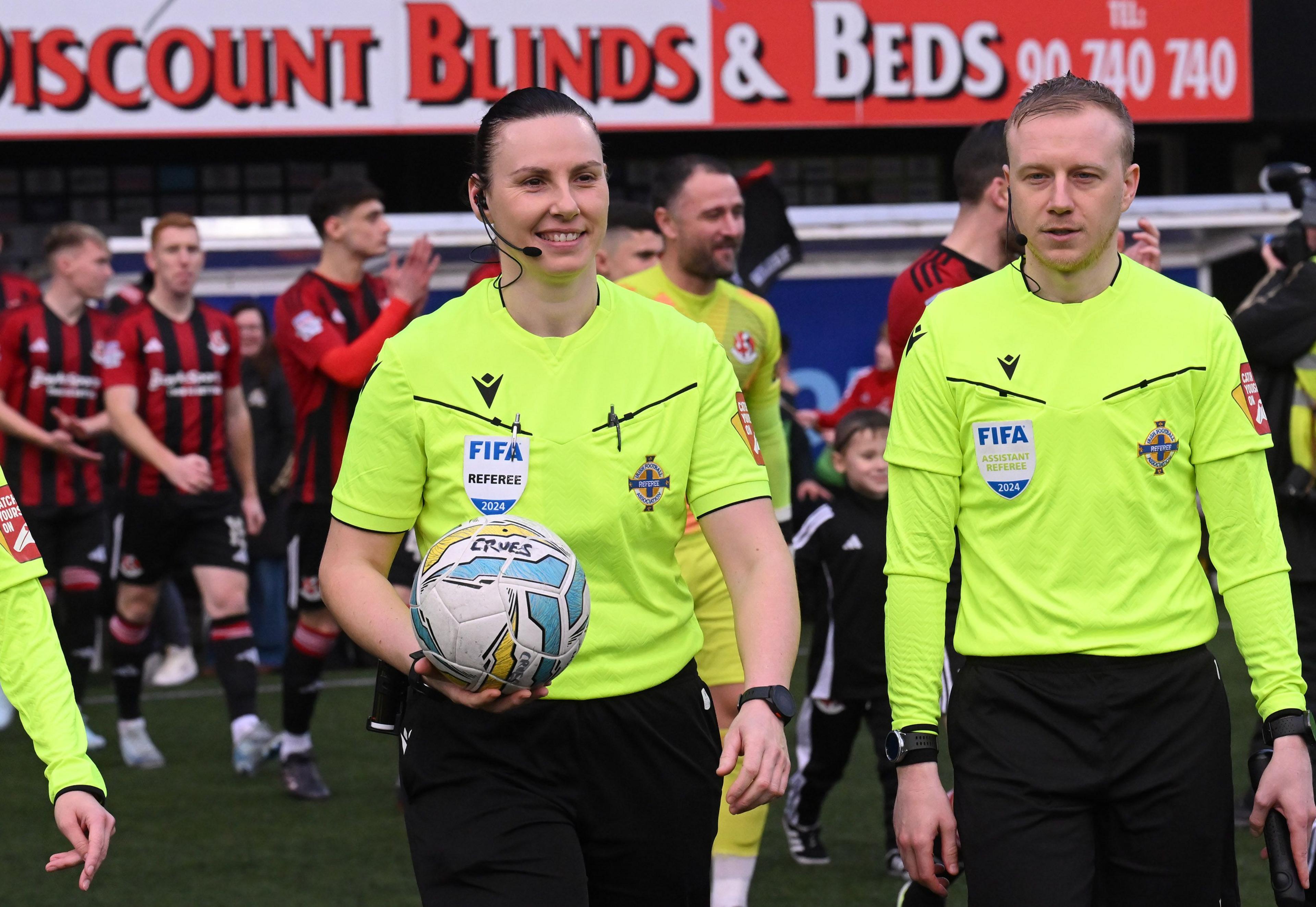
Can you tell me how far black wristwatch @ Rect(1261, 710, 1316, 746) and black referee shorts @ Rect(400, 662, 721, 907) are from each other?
103cm

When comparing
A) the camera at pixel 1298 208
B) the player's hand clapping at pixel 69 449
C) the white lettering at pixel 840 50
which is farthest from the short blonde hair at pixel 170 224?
the white lettering at pixel 840 50

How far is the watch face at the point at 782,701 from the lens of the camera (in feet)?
10.2

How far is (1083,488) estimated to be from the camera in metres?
3.32

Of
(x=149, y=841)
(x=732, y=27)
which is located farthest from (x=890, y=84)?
(x=149, y=841)

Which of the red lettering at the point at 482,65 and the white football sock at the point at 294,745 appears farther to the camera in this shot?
the red lettering at the point at 482,65

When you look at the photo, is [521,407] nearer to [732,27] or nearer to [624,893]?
[624,893]

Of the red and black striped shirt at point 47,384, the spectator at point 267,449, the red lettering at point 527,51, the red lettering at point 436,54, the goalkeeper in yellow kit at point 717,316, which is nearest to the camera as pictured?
the goalkeeper in yellow kit at point 717,316

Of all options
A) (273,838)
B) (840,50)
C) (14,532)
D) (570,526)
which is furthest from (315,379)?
(840,50)

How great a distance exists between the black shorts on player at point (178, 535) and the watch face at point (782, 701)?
220 inches

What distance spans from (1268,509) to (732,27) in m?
11.1

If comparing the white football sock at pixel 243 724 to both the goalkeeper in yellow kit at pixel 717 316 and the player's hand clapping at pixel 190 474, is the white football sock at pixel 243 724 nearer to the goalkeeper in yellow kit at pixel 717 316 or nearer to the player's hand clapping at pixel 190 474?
the player's hand clapping at pixel 190 474

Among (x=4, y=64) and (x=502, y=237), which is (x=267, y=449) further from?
(x=502, y=237)

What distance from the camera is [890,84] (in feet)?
46.6

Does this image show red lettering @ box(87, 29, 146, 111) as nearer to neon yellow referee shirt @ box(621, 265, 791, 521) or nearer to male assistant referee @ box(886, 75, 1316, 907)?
neon yellow referee shirt @ box(621, 265, 791, 521)
